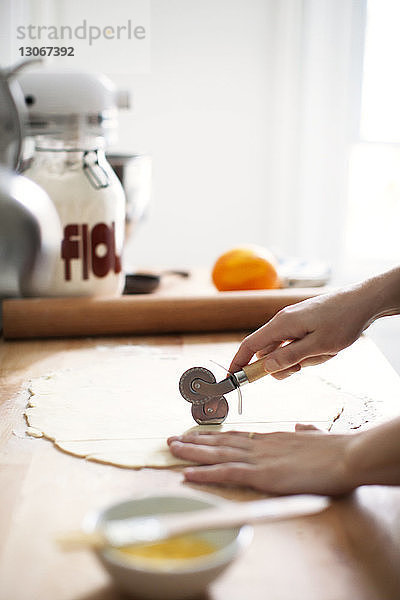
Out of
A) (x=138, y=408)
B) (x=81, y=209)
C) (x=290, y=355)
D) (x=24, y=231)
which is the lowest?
(x=138, y=408)

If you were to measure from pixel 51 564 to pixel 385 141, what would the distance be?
2.53 meters

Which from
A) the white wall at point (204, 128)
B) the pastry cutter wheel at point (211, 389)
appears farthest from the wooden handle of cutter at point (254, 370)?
the white wall at point (204, 128)

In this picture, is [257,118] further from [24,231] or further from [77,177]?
[24,231]

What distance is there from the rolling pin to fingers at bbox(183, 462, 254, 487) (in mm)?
682

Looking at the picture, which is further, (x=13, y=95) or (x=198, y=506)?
(x=13, y=95)

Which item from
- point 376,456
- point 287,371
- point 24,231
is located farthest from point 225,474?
point 24,231

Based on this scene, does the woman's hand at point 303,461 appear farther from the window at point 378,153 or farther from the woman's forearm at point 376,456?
the window at point 378,153

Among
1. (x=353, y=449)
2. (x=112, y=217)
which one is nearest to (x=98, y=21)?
(x=112, y=217)

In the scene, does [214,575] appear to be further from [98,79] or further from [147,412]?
[98,79]

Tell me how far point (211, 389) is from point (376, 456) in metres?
0.32

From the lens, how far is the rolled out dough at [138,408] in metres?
1.00

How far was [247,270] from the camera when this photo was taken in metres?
1.68

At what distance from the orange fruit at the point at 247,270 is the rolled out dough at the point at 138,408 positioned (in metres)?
0.36

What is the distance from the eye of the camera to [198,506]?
2.31 feet
